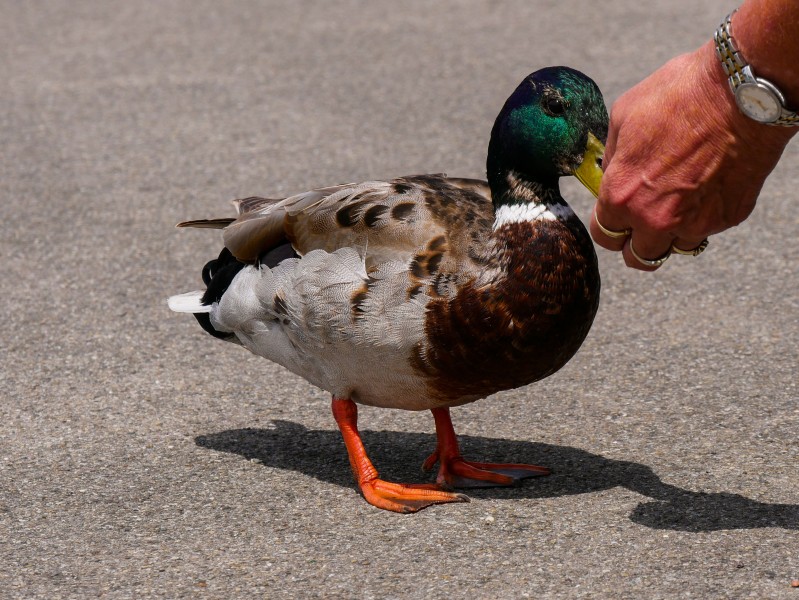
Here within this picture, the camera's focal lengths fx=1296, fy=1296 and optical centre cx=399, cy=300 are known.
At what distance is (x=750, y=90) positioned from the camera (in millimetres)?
3158

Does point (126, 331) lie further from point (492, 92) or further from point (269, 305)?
point (492, 92)

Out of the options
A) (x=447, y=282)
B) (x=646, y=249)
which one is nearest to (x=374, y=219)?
(x=447, y=282)

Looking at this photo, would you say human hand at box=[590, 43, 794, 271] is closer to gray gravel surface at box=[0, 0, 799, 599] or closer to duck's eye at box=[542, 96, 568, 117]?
duck's eye at box=[542, 96, 568, 117]

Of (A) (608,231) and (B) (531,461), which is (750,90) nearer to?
(A) (608,231)

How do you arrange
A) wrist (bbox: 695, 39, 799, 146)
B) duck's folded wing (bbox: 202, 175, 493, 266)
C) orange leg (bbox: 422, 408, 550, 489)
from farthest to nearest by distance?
orange leg (bbox: 422, 408, 550, 489) → duck's folded wing (bbox: 202, 175, 493, 266) → wrist (bbox: 695, 39, 799, 146)

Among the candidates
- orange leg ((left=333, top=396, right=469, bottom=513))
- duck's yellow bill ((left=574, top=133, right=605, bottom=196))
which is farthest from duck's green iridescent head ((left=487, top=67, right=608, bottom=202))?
orange leg ((left=333, top=396, right=469, bottom=513))

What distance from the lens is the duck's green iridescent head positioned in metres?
4.26

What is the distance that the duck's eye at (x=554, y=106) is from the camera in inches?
168

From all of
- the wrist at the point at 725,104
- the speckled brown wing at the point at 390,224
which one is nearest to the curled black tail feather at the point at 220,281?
the speckled brown wing at the point at 390,224

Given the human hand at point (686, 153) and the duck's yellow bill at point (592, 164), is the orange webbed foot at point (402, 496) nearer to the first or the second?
the duck's yellow bill at point (592, 164)

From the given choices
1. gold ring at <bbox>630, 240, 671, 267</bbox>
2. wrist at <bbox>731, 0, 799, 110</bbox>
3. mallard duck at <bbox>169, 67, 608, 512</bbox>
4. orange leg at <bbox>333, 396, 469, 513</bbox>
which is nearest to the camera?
wrist at <bbox>731, 0, 799, 110</bbox>

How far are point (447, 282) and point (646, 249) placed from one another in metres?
0.93

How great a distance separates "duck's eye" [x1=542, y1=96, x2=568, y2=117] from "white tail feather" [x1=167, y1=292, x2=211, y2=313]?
160cm

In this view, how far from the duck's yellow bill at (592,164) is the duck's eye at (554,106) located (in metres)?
0.12
